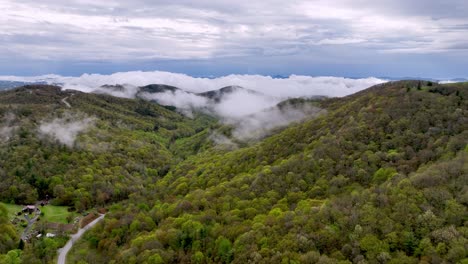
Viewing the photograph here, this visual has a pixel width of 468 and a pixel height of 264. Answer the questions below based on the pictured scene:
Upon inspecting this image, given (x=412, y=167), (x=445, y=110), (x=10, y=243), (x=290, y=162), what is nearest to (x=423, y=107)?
(x=445, y=110)

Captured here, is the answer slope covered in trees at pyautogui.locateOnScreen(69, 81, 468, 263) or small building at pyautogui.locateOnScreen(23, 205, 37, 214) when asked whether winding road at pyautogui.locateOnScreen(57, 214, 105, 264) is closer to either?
slope covered in trees at pyautogui.locateOnScreen(69, 81, 468, 263)

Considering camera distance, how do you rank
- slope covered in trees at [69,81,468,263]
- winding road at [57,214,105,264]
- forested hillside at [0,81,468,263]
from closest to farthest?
slope covered in trees at [69,81,468,263] < forested hillside at [0,81,468,263] < winding road at [57,214,105,264]

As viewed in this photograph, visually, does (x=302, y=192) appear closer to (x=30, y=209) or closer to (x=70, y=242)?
(x=70, y=242)

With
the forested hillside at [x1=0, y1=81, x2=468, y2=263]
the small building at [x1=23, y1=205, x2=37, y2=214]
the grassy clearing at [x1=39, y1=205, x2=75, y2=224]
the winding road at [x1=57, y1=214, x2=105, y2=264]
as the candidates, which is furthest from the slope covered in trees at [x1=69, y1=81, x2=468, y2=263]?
the small building at [x1=23, y1=205, x2=37, y2=214]

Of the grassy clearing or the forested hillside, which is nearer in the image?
the forested hillside

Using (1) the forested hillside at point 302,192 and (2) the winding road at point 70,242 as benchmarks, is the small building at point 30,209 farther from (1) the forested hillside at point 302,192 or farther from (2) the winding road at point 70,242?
(2) the winding road at point 70,242

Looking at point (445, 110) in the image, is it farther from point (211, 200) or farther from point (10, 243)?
point (10, 243)

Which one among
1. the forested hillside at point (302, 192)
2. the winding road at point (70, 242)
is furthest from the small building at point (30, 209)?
the winding road at point (70, 242)
